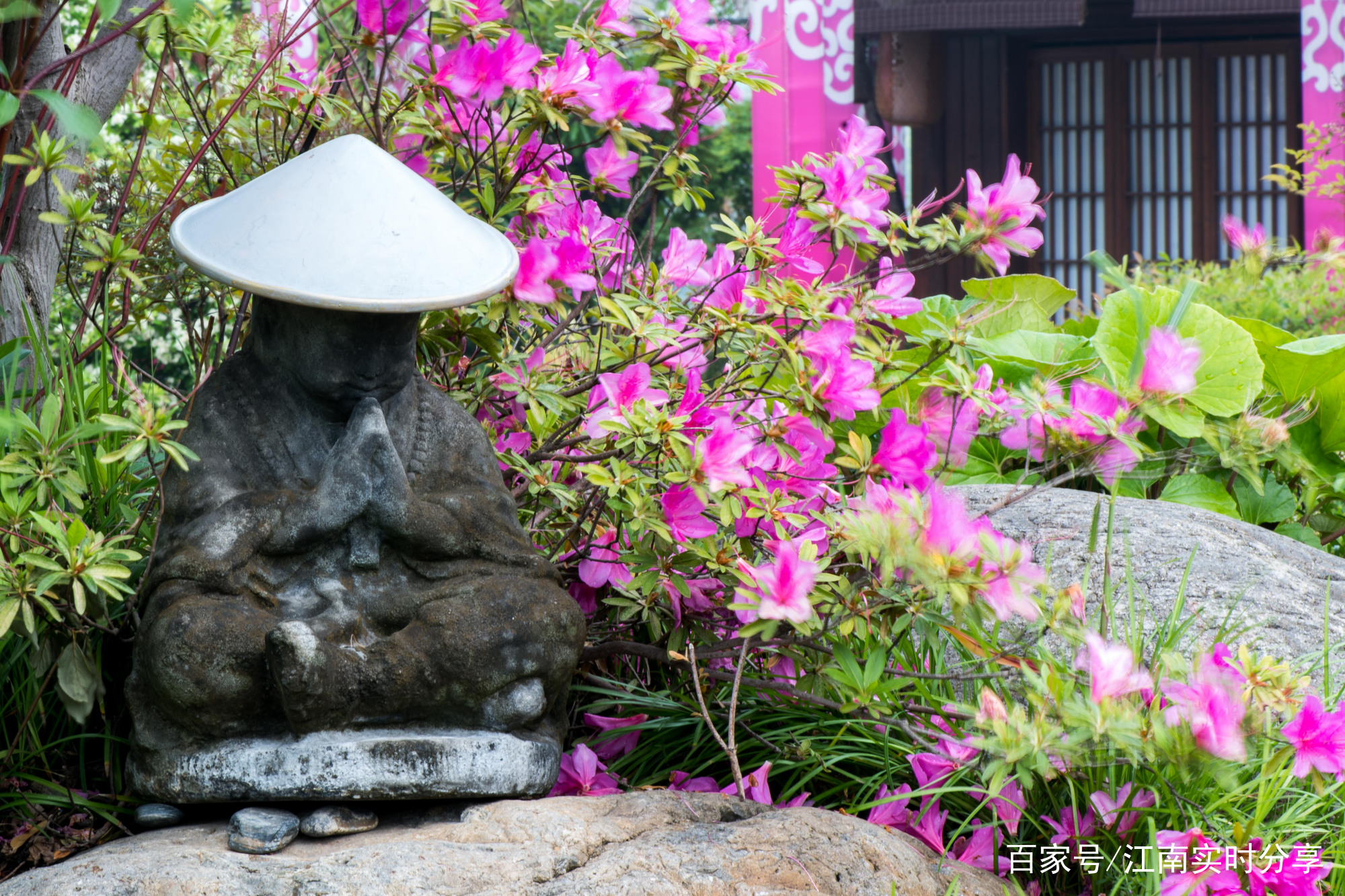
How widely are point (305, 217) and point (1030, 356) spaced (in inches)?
96.2

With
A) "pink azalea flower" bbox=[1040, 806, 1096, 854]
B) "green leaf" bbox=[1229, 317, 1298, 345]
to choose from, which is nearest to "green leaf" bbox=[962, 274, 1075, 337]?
"green leaf" bbox=[1229, 317, 1298, 345]

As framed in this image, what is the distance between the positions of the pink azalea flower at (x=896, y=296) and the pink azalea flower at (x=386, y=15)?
1.14 meters

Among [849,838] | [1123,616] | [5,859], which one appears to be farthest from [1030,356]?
[5,859]

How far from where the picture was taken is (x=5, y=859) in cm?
218

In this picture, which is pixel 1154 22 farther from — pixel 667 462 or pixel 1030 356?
pixel 667 462

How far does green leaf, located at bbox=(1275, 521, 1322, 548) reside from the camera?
3.68 metres

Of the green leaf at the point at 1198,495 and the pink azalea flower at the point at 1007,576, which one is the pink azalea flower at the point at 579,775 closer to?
the pink azalea flower at the point at 1007,576

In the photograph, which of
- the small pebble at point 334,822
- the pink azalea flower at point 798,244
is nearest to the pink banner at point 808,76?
the pink azalea flower at point 798,244

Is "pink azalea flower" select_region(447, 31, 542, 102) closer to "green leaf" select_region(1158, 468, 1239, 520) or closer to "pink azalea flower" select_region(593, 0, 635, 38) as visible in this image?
"pink azalea flower" select_region(593, 0, 635, 38)

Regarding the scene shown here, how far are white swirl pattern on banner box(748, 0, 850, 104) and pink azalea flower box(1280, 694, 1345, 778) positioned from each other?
286 inches

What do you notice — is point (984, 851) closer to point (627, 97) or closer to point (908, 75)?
point (627, 97)

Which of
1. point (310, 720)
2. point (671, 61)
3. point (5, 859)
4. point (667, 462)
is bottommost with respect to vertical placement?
point (5, 859)

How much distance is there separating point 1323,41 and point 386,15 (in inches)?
288

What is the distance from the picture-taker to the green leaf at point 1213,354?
11.2 feet
